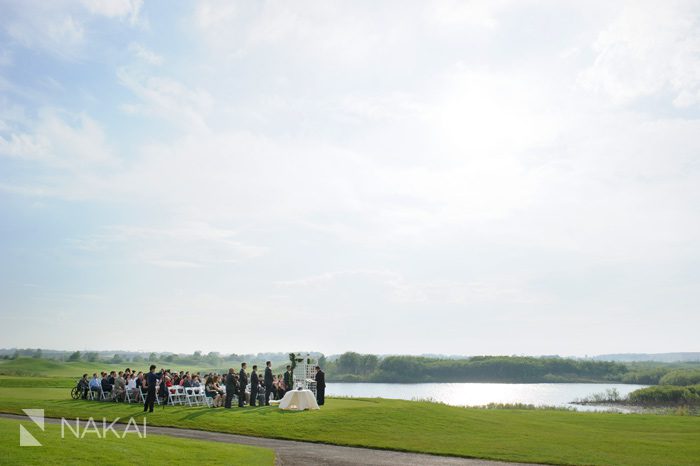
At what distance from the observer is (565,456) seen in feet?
60.7

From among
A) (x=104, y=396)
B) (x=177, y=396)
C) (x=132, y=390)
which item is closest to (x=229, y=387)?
(x=177, y=396)

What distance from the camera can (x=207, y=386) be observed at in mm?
29484

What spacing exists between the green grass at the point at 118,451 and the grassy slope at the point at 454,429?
478 centimetres

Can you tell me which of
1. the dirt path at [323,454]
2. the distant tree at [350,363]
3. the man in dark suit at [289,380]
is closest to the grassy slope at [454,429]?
the dirt path at [323,454]

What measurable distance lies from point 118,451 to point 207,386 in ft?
51.2

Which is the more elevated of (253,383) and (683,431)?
(253,383)

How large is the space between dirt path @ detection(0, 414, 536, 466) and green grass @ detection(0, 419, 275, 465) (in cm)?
96

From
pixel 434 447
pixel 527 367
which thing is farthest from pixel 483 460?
pixel 527 367

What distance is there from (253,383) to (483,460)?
14.9m

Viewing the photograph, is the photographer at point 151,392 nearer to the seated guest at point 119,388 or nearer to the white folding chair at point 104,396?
the seated guest at point 119,388

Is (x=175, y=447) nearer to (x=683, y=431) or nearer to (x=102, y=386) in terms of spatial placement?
(x=102, y=386)

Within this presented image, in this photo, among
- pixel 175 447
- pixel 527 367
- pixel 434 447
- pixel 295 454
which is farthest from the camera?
pixel 527 367

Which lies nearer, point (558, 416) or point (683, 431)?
point (683, 431)

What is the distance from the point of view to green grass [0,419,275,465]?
41.4ft
